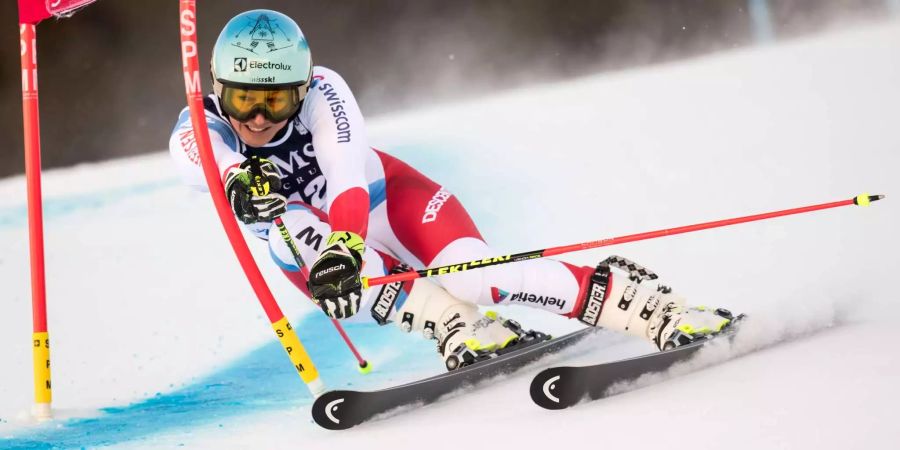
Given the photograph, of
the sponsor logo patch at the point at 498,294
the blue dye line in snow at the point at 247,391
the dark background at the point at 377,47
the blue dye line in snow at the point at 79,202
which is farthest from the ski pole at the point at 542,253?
the dark background at the point at 377,47

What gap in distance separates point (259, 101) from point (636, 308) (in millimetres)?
1298

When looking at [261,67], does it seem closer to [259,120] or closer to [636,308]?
[259,120]

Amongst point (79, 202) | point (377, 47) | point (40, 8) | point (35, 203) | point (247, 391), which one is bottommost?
point (247, 391)

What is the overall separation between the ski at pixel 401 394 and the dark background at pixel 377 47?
4.92 meters

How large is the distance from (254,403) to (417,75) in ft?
16.4

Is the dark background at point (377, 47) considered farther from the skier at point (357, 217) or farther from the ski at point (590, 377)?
the ski at point (590, 377)

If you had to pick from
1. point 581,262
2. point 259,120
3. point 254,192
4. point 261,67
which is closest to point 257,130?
point 259,120

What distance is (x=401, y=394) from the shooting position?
9.42ft

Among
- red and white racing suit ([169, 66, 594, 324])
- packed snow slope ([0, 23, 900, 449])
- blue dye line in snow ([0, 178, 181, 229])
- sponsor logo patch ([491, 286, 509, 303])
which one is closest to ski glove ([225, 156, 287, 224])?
red and white racing suit ([169, 66, 594, 324])

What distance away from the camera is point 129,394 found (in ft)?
12.5

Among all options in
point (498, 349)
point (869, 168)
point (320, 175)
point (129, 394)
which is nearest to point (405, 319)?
point (498, 349)

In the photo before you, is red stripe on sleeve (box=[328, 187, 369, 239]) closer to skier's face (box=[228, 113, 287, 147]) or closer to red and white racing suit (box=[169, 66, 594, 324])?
red and white racing suit (box=[169, 66, 594, 324])

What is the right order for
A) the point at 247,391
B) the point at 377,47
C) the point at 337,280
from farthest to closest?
the point at 377,47
the point at 247,391
the point at 337,280

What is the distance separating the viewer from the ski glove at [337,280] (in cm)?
263
